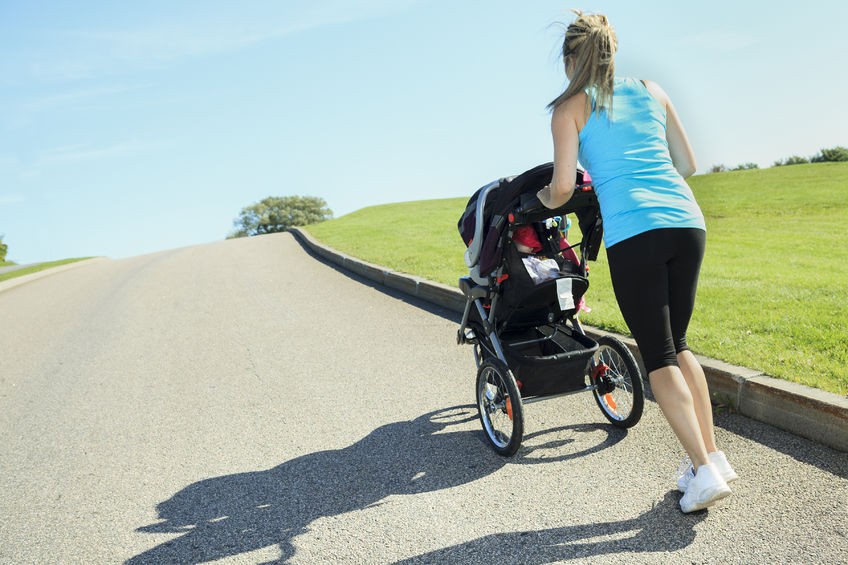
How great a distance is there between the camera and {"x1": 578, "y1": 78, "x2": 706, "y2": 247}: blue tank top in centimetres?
325

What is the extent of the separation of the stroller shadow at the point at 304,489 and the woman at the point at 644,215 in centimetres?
125

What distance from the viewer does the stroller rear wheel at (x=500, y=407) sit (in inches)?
159

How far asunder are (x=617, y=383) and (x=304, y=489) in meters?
2.04

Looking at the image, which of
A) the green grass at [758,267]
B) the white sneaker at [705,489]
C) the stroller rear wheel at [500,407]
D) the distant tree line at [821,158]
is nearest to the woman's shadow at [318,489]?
the stroller rear wheel at [500,407]

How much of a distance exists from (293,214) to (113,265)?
1942 inches

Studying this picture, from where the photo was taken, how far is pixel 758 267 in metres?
9.42

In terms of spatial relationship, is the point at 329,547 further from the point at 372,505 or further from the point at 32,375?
the point at 32,375

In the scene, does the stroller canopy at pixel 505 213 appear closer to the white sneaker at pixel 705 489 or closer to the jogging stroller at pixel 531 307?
the jogging stroller at pixel 531 307

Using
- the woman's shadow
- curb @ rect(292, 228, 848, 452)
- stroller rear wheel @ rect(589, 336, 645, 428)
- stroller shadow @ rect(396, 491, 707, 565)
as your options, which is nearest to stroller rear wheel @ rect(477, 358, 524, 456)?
the woman's shadow

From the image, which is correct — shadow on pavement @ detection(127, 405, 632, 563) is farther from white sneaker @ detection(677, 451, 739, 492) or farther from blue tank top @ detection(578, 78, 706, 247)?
blue tank top @ detection(578, 78, 706, 247)

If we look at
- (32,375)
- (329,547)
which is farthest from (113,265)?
(329,547)

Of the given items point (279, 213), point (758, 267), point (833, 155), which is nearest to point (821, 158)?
point (833, 155)

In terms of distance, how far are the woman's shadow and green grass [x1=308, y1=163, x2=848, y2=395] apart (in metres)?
1.59

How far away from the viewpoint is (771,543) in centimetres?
301
